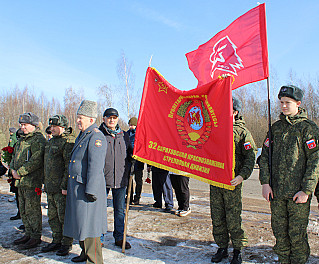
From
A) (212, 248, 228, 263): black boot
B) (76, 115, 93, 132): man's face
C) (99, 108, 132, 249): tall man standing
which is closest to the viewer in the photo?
(212, 248, 228, 263): black boot

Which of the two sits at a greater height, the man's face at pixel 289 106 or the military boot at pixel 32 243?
the man's face at pixel 289 106

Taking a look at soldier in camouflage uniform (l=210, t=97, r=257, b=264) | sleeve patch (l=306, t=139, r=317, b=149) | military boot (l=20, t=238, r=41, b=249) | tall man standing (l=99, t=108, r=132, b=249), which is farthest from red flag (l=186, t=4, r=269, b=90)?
military boot (l=20, t=238, r=41, b=249)

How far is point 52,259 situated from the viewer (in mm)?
3775

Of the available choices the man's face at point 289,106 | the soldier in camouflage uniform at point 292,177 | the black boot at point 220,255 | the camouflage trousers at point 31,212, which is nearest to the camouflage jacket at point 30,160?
the camouflage trousers at point 31,212

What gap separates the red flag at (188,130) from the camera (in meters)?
3.53

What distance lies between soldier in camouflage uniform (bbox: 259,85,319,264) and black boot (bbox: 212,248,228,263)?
75 cm

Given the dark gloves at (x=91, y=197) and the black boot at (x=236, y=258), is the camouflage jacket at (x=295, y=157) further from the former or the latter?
the dark gloves at (x=91, y=197)

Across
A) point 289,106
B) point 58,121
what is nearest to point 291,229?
point 289,106

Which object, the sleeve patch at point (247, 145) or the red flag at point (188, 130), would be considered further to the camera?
the sleeve patch at point (247, 145)

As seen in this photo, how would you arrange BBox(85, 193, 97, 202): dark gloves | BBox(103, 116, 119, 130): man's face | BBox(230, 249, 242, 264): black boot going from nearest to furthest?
BBox(85, 193, 97, 202): dark gloves < BBox(230, 249, 242, 264): black boot < BBox(103, 116, 119, 130): man's face

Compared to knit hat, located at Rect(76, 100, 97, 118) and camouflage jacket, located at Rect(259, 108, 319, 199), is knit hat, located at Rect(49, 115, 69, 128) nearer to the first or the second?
knit hat, located at Rect(76, 100, 97, 118)

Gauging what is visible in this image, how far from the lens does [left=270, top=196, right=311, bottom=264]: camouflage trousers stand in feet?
10.0

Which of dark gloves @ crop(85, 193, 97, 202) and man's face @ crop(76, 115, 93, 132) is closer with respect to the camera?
dark gloves @ crop(85, 193, 97, 202)

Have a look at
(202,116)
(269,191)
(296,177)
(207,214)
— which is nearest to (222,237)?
(269,191)
